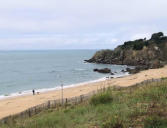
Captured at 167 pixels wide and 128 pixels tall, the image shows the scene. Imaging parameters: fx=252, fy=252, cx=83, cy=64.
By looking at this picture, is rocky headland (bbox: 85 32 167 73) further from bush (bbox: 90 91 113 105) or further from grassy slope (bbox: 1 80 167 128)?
grassy slope (bbox: 1 80 167 128)

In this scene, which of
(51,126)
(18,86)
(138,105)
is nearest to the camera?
(51,126)

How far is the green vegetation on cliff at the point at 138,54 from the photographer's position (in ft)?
239

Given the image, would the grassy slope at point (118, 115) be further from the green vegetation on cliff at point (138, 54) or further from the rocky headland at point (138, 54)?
the green vegetation on cliff at point (138, 54)

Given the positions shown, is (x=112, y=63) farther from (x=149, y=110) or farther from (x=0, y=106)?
(x=149, y=110)

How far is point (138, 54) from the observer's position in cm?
7500

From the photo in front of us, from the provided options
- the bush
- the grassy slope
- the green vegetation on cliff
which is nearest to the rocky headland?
the green vegetation on cliff

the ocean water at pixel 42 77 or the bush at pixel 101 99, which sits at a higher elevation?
the bush at pixel 101 99

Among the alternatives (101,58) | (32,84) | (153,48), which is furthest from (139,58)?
(32,84)

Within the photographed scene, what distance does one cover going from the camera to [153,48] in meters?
77.1

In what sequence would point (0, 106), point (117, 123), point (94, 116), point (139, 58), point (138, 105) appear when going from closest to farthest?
point (117, 123), point (94, 116), point (138, 105), point (0, 106), point (139, 58)

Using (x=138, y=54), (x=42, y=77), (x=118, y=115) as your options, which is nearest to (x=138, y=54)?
(x=138, y=54)

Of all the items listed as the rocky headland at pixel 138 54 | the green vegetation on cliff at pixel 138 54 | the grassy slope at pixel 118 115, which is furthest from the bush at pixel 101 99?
the green vegetation on cliff at pixel 138 54

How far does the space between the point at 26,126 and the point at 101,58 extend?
7800 cm

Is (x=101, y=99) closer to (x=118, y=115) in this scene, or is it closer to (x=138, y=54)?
(x=118, y=115)
